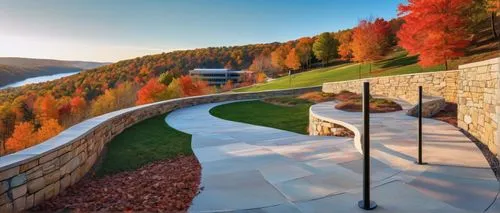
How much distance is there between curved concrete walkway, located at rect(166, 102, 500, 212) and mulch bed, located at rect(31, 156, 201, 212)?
0.26 metres

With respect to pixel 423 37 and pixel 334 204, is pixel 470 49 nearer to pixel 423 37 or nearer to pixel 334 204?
pixel 423 37

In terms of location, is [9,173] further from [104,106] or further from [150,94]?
[104,106]

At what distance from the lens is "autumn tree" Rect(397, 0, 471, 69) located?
18188 millimetres

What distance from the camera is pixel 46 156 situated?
4234 mm

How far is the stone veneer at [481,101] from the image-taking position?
546 centimetres

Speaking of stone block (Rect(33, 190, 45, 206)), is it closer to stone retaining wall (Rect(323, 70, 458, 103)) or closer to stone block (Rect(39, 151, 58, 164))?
stone block (Rect(39, 151, 58, 164))

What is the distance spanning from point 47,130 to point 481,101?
1937 inches

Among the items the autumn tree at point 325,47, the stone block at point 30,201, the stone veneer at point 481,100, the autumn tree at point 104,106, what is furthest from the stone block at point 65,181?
the autumn tree at point 325,47

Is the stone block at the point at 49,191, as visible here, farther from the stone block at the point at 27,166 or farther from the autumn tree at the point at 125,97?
the autumn tree at the point at 125,97

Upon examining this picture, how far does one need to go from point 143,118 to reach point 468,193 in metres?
9.74

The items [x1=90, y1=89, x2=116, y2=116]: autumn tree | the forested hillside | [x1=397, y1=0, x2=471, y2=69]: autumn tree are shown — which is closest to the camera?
[x1=397, y1=0, x2=471, y2=69]: autumn tree

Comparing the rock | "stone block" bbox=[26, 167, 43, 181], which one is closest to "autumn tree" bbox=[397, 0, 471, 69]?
the rock

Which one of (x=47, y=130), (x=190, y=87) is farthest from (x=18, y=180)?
(x=190, y=87)

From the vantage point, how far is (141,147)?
24.1 feet
